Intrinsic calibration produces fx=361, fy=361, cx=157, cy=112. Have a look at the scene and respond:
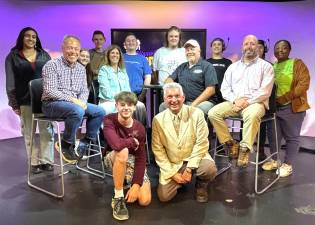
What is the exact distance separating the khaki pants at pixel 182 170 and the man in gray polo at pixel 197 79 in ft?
2.65

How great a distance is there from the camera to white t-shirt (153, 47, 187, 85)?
169 inches

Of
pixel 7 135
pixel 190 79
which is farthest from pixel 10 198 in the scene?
pixel 7 135

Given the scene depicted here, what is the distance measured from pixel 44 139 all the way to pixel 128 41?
1.57 m

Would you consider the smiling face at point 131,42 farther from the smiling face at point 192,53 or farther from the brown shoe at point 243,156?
the brown shoe at point 243,156

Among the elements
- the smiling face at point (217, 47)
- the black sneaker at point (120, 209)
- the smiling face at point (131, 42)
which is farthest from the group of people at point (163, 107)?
the smiling face at point (217, 47)

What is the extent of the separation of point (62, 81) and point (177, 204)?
1.42 m

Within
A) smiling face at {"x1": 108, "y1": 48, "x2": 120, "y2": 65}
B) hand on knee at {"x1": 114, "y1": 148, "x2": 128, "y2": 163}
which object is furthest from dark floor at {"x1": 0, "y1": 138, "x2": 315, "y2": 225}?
smiling face at {"x1": 108, "y1": 48, "x2": 120, "y2": 65}

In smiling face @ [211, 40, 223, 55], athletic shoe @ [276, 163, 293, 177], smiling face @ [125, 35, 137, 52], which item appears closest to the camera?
athletic shoe @ [276, 163, 293, 177]

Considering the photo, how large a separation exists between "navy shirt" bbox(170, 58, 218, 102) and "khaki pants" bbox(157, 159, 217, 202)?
38.3 inches

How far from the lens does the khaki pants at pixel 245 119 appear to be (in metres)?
3.10

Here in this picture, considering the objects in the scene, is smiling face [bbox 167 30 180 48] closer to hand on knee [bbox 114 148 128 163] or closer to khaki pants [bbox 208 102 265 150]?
khaki pants [bbox 208 102 265 150]

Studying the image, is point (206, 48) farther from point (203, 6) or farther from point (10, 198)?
point (10, 198)

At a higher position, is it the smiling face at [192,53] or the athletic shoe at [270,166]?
the smiling face at [192,53]

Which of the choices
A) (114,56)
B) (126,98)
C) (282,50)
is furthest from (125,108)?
(282,50)
